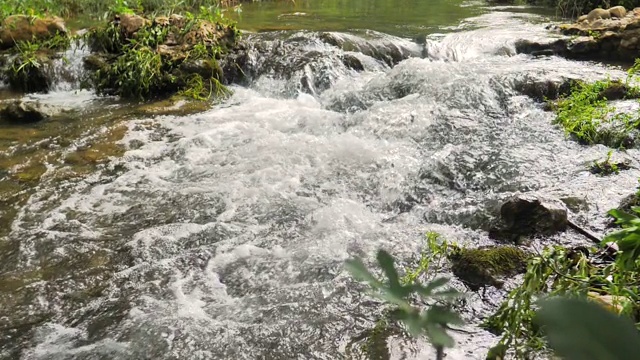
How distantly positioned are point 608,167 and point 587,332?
496cm

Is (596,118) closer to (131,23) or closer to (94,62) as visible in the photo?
(131,23)

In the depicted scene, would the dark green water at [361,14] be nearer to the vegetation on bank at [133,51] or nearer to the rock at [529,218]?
the vegetation on bank at [133,51]

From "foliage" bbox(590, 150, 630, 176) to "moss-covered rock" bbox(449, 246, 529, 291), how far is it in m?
1.85

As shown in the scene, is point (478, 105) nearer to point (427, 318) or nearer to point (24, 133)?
point (24, 133)

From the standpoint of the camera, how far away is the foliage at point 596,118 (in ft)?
17.4

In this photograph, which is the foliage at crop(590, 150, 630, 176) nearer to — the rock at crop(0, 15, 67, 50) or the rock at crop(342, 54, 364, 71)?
the rock at crop(342, 54, 364, 71)

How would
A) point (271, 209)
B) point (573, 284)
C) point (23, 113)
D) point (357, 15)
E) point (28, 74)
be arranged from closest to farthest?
1. point (573, 284)
2. point (271, 209)
3. point (23, 113)
4. point (28, 74)
5. point (357, 15)

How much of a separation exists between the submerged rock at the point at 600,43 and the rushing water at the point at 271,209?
4.24ft

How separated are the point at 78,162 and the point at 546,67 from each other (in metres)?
6.99

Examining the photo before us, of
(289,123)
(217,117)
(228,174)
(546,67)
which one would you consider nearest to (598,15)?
(546,67)

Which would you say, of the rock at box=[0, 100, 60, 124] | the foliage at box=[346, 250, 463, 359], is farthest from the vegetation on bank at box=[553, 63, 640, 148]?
the rock at box=[0, 100, 60, 124]

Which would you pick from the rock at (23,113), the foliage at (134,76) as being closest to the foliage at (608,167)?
the foliage at (134,76)

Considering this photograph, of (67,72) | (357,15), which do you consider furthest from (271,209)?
(357,15)

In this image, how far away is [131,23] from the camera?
8.39 meters
